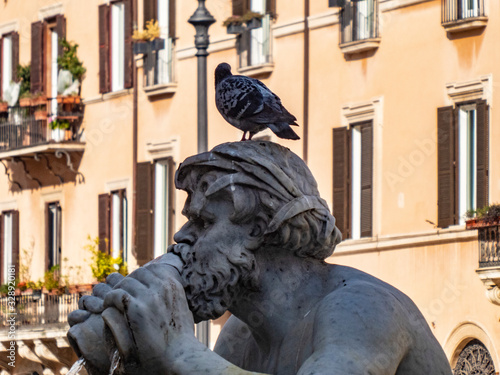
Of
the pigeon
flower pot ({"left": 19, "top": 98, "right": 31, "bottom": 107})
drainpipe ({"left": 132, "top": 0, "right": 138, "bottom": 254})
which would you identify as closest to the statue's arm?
the pigeon

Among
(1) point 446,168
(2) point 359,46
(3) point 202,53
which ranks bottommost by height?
(1) point 446,168

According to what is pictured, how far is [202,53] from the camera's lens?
1950 cm

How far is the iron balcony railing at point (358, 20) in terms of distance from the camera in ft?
80.6

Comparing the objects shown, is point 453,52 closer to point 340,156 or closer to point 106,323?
point 340,156

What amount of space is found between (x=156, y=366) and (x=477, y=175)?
64.2 feet

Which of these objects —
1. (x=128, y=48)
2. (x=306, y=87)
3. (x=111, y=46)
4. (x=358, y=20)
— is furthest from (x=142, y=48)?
(x=358, y=20)

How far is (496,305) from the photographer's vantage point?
22031 millimetres

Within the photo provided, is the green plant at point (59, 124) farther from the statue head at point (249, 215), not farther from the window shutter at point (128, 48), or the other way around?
the statue head at point (249, 215)

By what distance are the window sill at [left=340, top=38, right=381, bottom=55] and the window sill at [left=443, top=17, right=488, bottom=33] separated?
1662mm

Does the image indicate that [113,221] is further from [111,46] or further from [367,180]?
[367,180]

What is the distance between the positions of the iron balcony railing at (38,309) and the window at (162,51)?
12.5 ft

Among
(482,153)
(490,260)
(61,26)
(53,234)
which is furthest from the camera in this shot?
(53,234)

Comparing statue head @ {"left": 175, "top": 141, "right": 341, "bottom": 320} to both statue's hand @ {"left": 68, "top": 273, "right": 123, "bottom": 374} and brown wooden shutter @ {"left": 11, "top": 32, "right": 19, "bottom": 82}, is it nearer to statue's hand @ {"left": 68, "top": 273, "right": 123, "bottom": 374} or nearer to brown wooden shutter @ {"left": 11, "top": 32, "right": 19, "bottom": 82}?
statue's hand @ {"left": 68, "top": 273, "right": 123, "bottom": 374}

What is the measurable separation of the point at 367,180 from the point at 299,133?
1607 millimetres
